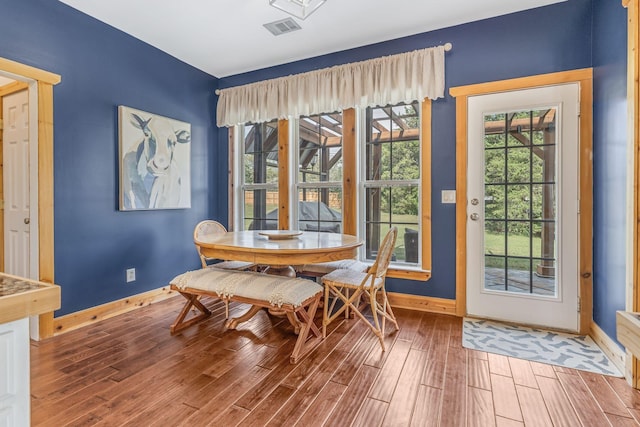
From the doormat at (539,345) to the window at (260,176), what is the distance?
2408mm

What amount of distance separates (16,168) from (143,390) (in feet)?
6.90

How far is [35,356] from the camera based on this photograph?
84.4 inches

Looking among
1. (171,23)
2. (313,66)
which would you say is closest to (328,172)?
(313,66)

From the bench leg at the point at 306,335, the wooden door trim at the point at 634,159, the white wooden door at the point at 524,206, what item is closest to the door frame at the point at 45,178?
the bench leg at the point at 306,335

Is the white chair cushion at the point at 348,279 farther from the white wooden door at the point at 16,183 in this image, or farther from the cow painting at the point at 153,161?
the white wooden door at the point at 16,183

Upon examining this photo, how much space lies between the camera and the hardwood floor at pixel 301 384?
1.56 m

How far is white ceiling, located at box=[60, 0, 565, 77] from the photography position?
8.52ft

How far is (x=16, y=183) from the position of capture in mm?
2562

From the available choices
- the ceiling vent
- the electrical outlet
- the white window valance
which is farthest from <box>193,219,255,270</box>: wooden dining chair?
the ceiling vent

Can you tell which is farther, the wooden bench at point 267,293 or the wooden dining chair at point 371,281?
the wooden dining chair at point 371,281

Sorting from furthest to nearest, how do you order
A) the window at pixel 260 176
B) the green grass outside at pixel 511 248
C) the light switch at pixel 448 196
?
the window at pixel 260 176 < the light switch at pixel 448 196 < the green grass outside at pixel 511 248

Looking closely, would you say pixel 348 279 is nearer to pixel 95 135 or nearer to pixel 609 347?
pixel 609 347

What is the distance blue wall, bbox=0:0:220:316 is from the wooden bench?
925mm

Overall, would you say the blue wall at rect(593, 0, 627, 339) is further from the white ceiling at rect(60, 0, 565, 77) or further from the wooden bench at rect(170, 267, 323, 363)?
the wooden bench at rect(170, 267, 323, 363)
